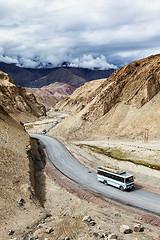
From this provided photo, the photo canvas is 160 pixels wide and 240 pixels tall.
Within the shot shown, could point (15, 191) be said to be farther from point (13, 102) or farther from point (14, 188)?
point (13, 102)

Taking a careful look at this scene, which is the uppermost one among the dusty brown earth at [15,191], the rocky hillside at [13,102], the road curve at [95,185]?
the rocky hillside at [13,102]

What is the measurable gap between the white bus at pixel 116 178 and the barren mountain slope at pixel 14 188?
429 inches

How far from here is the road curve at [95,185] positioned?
2356 cm

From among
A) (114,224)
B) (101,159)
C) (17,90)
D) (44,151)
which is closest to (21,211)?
(114,224)

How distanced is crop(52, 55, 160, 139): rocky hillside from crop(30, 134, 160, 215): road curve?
17.8 m

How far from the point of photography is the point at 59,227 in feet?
57.6

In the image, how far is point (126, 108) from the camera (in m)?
61.3

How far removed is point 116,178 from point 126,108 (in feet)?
122

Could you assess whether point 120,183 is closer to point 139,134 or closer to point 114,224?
point 114,224

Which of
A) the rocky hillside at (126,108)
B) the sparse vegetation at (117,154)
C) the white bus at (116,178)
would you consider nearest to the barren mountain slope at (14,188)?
the white bus at (116,178)

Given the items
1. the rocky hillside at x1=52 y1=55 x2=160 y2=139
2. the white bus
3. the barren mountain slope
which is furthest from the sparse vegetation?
the barren mountain slope

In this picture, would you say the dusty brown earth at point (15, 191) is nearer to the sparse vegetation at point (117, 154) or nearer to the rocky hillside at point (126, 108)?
the sparse vegetation at point (117, 154)

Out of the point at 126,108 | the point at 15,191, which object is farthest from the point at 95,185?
the point at 126,108

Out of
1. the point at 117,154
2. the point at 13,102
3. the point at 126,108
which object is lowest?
the point at 117,154
